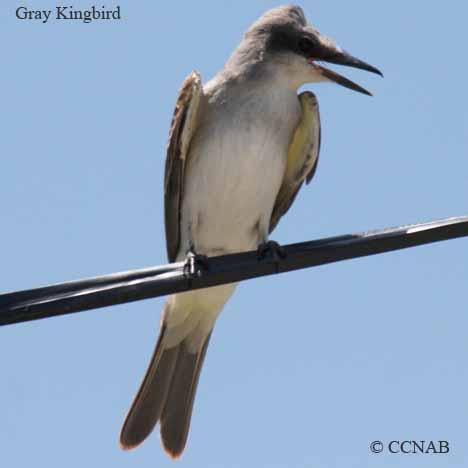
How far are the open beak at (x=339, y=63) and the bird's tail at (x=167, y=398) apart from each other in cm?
225

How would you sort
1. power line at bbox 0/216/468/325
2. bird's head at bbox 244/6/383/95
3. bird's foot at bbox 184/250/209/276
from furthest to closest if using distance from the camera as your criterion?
bird's head at bbox 244/6/383/95, bird's foot at bbox 184/250/209/276, power line at bbox 0/216/468/325

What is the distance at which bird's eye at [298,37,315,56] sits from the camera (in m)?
8.59

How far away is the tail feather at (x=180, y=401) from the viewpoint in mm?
8727

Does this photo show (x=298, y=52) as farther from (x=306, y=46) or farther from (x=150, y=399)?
(x=150, y=399)

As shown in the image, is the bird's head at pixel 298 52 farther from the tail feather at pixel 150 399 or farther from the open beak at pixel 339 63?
the tail feather at pixel 150 399

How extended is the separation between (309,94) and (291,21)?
0.59 meters

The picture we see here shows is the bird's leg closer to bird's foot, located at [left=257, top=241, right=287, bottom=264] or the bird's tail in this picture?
bird's foot, located at [left=257, top=241, right=287, bottom=264]

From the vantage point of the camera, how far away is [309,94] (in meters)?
8.69

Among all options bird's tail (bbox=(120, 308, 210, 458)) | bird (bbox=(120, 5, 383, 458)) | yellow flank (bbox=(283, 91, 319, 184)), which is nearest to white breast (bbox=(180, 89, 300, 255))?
bird (bbox=(120, 5, 383, 458))

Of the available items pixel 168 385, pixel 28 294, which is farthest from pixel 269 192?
pixel 28 294

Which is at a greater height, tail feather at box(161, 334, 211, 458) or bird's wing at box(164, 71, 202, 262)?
bird's wing at box(164, 71, 202, 262)

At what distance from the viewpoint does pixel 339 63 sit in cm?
845

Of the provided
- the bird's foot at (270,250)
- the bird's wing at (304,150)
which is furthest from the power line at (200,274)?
the bird's wing at (304,150)

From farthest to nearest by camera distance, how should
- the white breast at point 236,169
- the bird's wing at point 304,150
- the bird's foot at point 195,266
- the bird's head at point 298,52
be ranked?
the bird's wing at point 304,150
the bird's head at point 298,52
the white breast at point 236,169
the bird's foot at point 195,266
